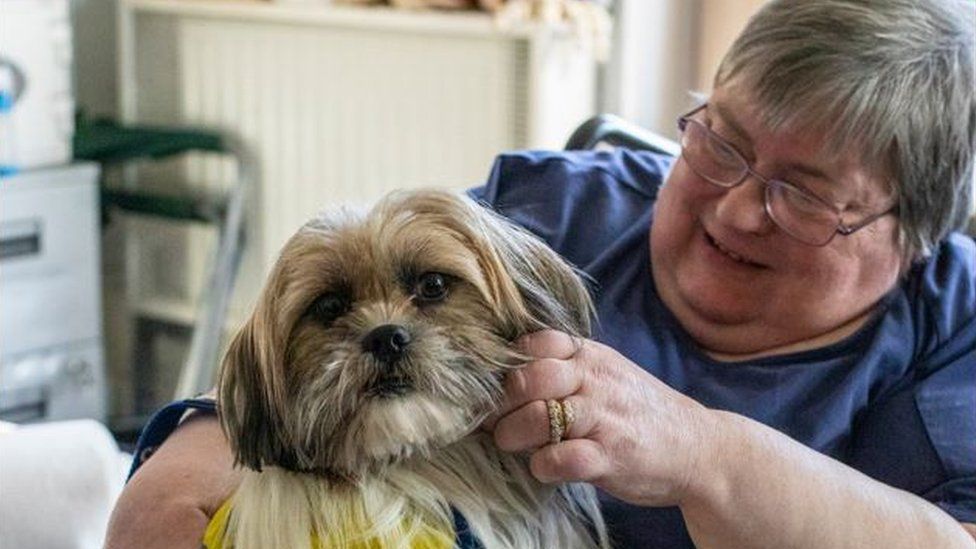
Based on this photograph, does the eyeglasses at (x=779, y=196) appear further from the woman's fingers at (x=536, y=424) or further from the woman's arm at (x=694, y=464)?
the woman's fingers at (x=536, y=424)

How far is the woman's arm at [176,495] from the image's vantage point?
132 cm

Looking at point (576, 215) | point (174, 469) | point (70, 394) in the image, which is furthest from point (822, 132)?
point (70, 394)

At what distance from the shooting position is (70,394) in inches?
136

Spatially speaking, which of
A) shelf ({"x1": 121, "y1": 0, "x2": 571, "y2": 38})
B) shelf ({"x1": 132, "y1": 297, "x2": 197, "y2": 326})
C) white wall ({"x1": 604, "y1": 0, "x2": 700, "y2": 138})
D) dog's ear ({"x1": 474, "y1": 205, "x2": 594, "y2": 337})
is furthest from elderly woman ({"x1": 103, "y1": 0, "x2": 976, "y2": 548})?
shelf ({"x1": 132, "y1": 297, "x2": 197, "y2": 326})

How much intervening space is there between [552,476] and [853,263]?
20.0 inches

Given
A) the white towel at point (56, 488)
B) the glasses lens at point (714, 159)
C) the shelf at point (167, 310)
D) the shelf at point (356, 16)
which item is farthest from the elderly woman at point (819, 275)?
the shelf at point (167, 310)

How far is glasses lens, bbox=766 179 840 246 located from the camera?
1427 mm

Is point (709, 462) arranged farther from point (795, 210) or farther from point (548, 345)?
point (795, 210)

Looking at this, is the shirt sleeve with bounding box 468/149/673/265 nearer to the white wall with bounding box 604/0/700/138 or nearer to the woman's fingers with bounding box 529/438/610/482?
the woman's fingers with bounding box 529/438/610/482

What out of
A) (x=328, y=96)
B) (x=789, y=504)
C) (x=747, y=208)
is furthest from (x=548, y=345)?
(x=328, y=96)

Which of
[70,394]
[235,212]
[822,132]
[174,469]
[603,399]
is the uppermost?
[822,132]

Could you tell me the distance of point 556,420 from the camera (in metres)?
1.10

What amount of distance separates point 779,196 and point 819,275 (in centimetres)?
10

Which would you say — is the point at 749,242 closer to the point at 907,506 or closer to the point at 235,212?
the point at 907,506
